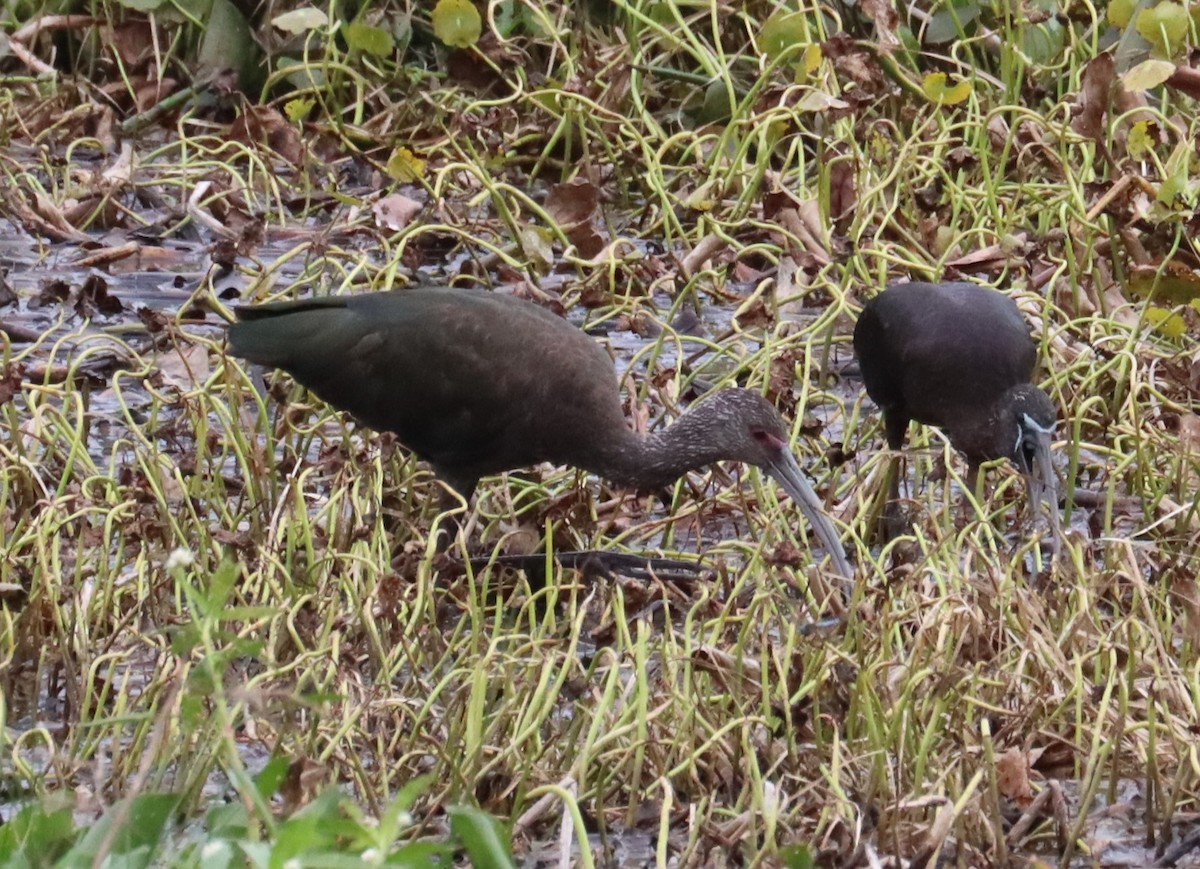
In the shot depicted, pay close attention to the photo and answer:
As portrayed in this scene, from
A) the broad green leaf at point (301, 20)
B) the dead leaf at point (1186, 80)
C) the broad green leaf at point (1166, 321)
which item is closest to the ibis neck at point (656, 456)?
the broad green leaf at point (1166, 321)

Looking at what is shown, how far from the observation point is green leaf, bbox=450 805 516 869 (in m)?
2.88

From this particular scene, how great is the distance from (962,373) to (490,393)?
3.60 feet

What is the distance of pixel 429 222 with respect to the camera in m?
6.49

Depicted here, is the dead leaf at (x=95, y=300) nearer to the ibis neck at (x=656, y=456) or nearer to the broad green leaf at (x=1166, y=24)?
the ibis neck at (x=656, y=456)

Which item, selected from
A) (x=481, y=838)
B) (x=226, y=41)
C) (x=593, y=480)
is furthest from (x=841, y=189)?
(x=481, y=838)

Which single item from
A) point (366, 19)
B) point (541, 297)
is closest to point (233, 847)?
point (541, 297)

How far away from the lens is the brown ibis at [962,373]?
490 cm

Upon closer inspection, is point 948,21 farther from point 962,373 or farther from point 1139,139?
point 962,373

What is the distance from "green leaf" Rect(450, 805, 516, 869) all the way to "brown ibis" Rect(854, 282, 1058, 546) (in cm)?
215

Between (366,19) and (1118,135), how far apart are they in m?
2.83

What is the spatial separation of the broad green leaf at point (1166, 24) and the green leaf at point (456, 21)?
196cm

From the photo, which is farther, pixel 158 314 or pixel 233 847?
pixel 158 314

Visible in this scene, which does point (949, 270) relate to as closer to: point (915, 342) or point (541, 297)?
point (915, 342)

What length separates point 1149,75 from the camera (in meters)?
5.30
